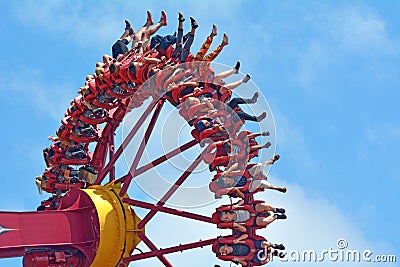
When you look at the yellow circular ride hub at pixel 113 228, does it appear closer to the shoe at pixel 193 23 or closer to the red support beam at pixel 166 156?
the red support beam at pixel 166 156

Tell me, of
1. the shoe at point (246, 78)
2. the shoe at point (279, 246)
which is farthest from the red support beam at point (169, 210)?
the shoe at point (246, 78)

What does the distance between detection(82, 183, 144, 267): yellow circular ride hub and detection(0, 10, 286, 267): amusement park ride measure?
0.9 inches

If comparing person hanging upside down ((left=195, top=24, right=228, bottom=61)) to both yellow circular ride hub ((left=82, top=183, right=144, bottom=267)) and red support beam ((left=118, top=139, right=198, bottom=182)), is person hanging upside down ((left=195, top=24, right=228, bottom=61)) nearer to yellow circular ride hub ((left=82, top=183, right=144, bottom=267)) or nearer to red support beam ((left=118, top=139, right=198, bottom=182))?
red support beam ((left=118, top=139, right=198, bottom=182))

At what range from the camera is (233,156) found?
2231 centimetres

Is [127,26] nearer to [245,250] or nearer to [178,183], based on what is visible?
[178,183]

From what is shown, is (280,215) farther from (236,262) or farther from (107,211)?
(107,211)

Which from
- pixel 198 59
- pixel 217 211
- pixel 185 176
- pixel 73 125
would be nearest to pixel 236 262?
pixel 217 211

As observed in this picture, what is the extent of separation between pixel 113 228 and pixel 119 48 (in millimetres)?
4728

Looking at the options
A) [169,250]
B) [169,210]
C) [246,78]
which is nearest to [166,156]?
[169,210]

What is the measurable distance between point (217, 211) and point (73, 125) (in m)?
6.25

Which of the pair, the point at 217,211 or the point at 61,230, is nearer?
the point at 217,211

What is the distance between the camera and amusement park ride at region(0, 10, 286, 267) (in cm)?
2236

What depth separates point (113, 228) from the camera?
24.5 meters

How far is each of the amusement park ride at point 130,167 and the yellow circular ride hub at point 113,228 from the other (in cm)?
2
